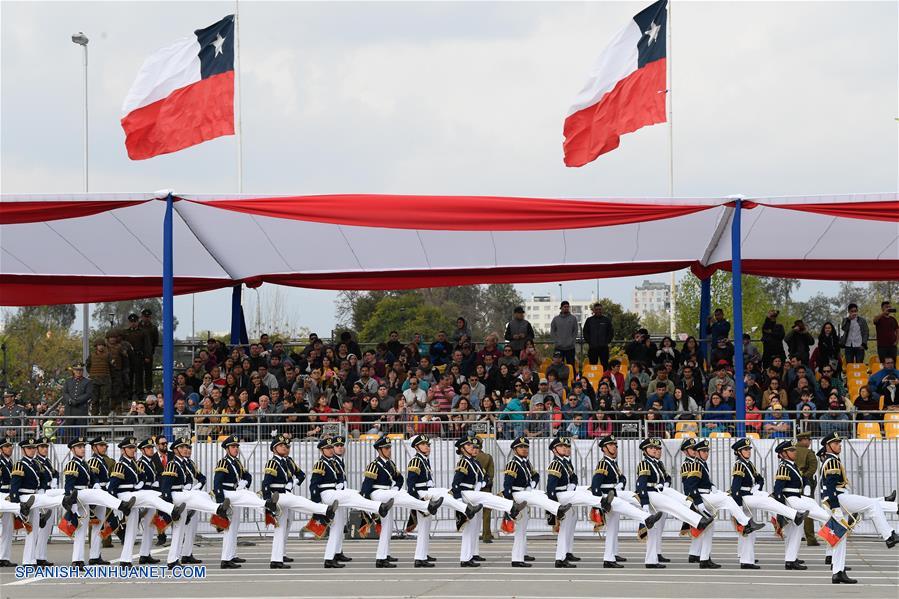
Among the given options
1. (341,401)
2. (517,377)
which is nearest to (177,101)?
(341,401)

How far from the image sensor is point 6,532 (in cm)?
1633

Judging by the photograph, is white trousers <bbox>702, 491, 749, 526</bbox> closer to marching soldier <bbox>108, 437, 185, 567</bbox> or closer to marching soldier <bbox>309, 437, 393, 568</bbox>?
marching soldier <bbox>309, 437, 393, 568</bbox>

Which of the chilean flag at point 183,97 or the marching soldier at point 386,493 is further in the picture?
the chilean flag at point 183,97

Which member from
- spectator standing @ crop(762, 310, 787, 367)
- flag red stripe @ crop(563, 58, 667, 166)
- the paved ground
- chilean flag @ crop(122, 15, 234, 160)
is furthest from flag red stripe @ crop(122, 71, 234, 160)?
spectator standing @ crop(762, 310, 787, 367)

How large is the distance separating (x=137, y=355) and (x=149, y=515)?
9.54 metres

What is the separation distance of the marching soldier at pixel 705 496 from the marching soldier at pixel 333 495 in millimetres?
3717

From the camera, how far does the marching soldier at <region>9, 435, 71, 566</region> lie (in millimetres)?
16172

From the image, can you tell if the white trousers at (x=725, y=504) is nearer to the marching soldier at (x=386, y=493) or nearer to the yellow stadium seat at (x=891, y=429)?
the marching soldier at (x=386, y=493)

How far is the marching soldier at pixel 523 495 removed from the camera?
15836 mm

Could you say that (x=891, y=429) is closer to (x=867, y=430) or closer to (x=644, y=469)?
(x=867, y=430)

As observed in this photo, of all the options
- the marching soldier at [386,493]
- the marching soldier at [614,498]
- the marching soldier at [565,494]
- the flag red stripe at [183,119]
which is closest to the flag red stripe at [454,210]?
the flag red stripe at [183,119]

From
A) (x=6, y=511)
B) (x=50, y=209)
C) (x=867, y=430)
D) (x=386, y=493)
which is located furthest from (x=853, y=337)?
(x=6, y=511)

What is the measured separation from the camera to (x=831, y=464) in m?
15.1

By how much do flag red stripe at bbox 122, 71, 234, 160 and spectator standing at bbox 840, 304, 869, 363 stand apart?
11.9 m
